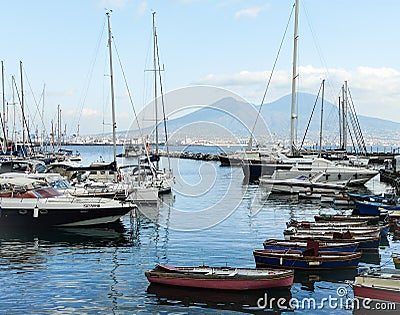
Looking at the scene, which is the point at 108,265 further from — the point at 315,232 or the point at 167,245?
the point at 315,232

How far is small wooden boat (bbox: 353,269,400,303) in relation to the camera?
15477 mm

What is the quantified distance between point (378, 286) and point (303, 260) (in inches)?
201

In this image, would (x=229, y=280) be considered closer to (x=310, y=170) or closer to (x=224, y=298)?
(x=224, y=298)

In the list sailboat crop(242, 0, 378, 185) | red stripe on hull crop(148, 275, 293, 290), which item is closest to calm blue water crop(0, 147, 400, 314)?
red stripe on hull crop(148, 275, 293, 290)

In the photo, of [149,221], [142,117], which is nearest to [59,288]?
[149,221]

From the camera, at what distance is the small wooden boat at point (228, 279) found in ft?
59.9

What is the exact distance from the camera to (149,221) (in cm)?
3388

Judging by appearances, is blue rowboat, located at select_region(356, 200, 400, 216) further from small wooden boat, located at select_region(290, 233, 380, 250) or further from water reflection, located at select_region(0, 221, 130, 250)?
water reflection, located at select_region(0, 221, 130, 250)

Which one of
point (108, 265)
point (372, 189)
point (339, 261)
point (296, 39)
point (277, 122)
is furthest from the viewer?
point (277, 122)

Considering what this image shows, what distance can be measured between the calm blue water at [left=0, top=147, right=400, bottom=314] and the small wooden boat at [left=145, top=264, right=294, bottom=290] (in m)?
0.29

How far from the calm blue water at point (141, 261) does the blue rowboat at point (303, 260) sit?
500 millimetres

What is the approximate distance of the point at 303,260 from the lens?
20688mm

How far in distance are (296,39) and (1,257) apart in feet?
120

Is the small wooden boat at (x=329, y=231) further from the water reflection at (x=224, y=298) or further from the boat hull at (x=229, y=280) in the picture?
the water reflection at (x=224, y=298)
